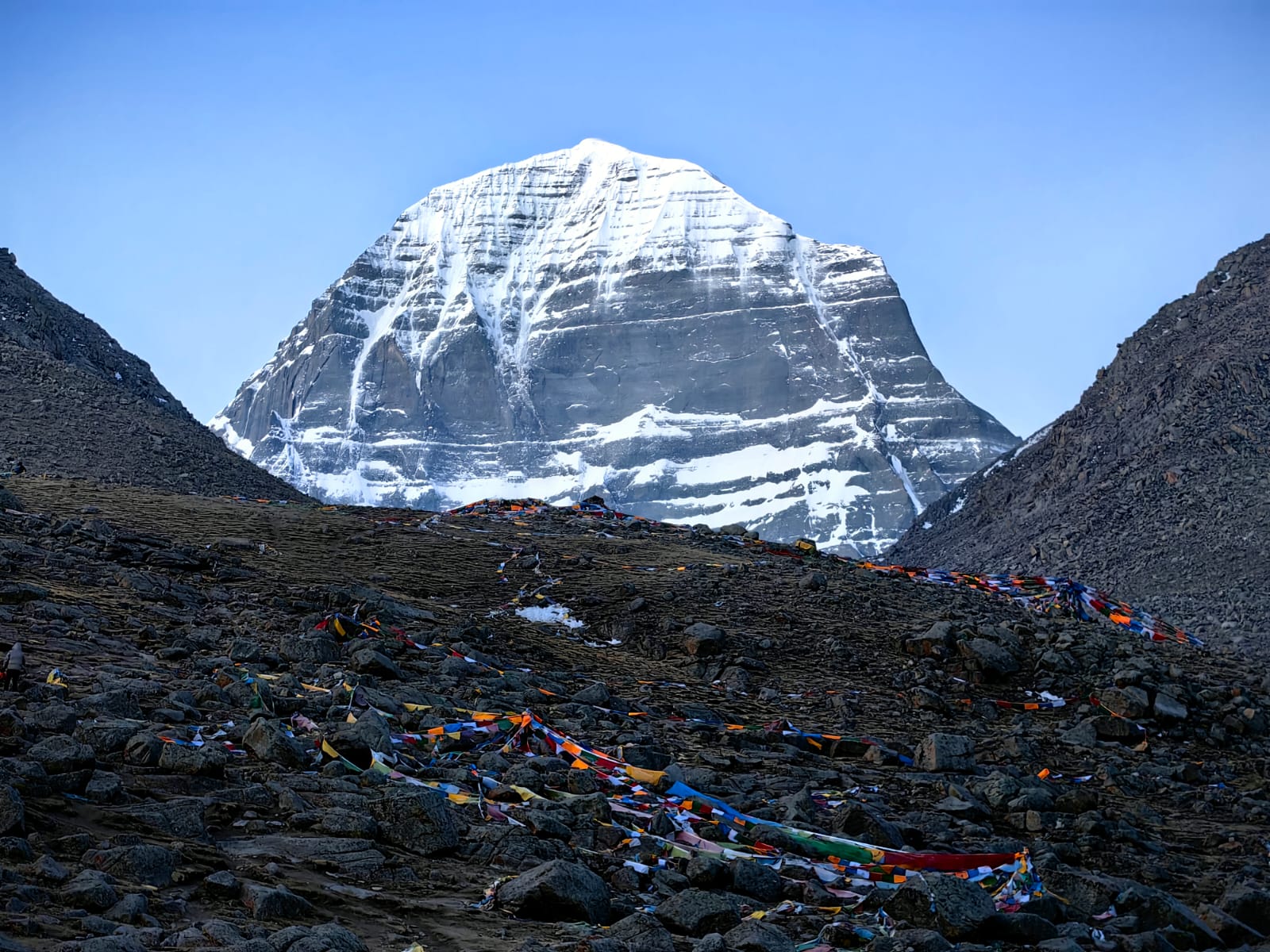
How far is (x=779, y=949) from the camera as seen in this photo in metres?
7.29

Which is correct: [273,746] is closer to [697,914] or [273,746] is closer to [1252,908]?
[697,914]

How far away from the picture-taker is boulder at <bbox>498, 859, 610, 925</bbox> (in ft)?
24.8

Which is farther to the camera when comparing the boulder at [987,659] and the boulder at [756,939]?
the boulder at [987,659]

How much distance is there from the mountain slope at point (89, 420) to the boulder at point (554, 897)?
27993 millimetres

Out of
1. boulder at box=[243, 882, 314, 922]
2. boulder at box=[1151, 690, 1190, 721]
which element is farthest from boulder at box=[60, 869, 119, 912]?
boulder at box=[1151, 690, 1190, 721]

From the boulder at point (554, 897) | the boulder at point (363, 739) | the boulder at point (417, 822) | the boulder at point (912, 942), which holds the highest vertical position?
the boulder at point (363, 739)

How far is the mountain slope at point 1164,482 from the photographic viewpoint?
5819 cm

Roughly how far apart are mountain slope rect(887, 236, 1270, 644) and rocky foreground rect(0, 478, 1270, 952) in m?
37.4

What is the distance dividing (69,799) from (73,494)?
15939 millimetres

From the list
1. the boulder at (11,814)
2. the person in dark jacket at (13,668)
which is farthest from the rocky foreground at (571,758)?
the person in dark jacket at (13,668)

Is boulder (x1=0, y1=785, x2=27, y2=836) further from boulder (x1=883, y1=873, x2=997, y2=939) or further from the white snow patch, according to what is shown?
the white snow patch

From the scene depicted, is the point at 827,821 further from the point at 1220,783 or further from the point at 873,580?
the point at 873,580

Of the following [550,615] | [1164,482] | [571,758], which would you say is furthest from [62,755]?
[1164,482]

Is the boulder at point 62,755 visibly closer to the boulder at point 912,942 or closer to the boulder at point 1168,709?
the boulder at point 912,942
